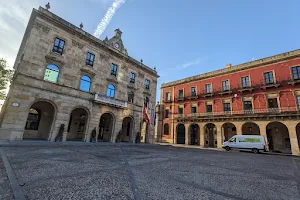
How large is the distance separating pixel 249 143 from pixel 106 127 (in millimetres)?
18538

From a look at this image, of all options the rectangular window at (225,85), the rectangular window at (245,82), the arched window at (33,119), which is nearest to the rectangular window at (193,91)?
the rectangular window at (225,85)

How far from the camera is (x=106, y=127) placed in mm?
20109

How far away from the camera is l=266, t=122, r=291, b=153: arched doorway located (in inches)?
797

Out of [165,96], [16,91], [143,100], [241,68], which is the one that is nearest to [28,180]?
[16,91]

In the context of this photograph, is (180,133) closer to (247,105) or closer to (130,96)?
(247,105)

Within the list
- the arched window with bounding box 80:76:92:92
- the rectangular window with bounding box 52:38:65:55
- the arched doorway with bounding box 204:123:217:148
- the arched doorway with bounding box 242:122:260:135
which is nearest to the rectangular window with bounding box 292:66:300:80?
the arched doorway with bounding box 242:122:260:135

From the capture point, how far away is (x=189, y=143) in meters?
26.3

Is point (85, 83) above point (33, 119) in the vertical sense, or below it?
above

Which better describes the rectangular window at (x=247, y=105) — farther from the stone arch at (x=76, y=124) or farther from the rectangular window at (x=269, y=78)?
the stone arch at (x=76, y=124)

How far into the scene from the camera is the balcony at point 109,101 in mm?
16798

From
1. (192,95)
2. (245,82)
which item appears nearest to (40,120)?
(192,95)

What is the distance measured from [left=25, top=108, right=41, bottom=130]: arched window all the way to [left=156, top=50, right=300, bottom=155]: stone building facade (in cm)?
2117

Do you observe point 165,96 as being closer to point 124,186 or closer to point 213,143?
point 213,143

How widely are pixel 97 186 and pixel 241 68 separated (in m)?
26.7
